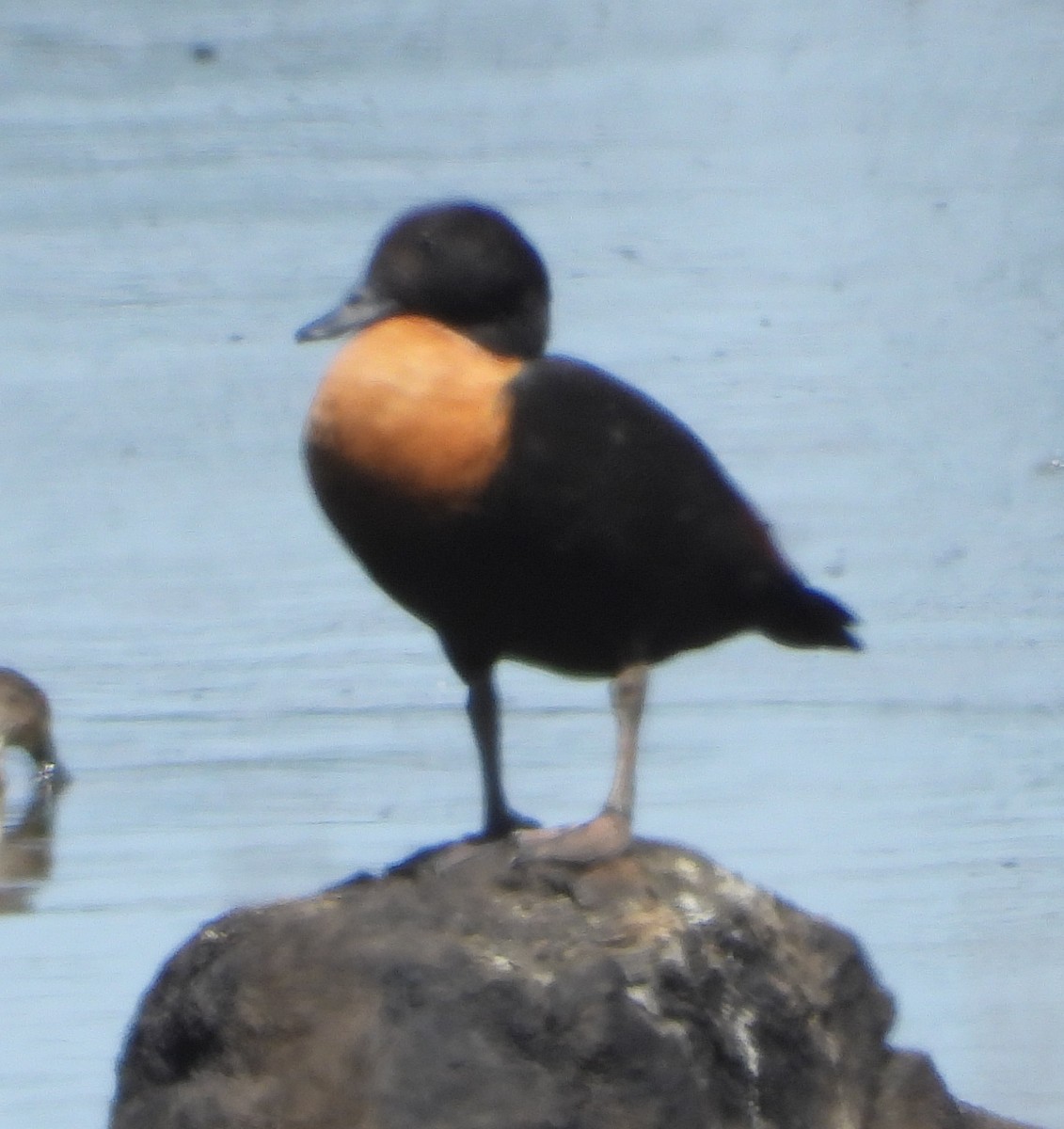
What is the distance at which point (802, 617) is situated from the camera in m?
4.73

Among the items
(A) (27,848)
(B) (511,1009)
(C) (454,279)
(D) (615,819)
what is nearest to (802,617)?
(D) (615,819)

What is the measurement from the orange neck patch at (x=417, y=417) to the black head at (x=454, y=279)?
0.34 ft

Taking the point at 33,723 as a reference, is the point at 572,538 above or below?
above

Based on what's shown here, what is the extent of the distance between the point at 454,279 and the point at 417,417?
289 millimetres

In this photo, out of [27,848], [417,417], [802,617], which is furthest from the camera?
[27,848]

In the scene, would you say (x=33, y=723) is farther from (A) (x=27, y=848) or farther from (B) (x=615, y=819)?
(B) (x=615, y=819)

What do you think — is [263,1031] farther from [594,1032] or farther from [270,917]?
[594,1032]

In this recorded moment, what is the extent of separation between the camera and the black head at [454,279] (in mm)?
4410

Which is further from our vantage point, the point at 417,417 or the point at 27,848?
the point at 27,848

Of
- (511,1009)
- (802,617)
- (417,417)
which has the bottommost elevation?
(511,1009)

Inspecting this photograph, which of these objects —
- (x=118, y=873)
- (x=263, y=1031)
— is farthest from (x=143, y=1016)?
(x=118, y=873)

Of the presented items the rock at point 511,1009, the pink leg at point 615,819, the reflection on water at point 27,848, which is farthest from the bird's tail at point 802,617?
the reflection on water at point 27,848

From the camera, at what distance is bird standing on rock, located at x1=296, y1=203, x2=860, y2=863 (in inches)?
166

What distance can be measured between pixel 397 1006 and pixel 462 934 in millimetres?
134
